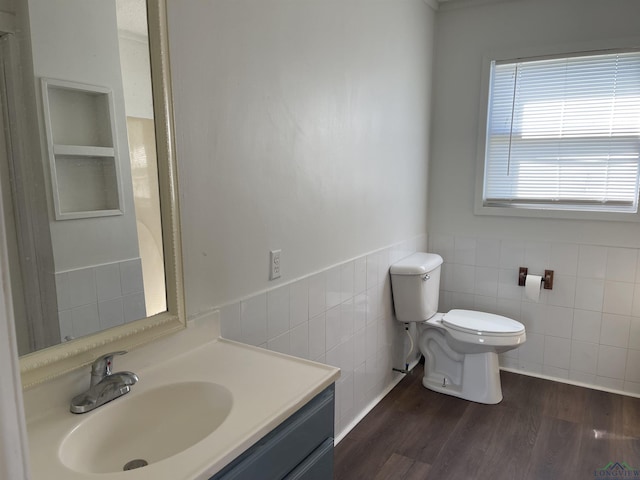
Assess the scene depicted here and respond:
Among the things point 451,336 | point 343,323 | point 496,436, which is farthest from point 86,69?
point 496,436

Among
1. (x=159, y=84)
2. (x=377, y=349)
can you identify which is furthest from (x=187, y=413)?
(x=377, y=349)

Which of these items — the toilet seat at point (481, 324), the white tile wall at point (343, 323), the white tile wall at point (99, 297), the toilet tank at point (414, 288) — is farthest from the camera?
the toilet tank at point (414, 288)

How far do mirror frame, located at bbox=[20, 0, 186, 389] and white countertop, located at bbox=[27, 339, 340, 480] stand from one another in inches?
4.1

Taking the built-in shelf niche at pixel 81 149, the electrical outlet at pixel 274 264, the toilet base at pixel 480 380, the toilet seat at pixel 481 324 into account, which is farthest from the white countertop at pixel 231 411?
the toilet base at pixel 480 380

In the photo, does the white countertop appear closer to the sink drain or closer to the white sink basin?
the white sink basin

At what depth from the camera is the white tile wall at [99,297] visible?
44.4 inches

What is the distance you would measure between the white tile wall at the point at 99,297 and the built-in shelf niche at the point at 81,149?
0.15 meters

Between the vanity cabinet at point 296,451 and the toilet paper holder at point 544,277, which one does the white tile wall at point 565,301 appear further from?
the vanity cabinet at point 296,451

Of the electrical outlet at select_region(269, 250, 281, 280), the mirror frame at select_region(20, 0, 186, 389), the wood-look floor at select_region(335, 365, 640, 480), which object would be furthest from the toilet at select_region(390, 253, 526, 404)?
the mirror frame at select_region(20, 0, 186, 389)

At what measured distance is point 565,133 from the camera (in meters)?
2.92

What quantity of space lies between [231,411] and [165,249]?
0.52 metres

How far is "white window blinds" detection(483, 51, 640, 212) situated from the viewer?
9.09 feet

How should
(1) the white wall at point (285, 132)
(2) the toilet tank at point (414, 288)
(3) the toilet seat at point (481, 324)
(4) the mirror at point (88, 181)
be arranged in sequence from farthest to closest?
1. (2) the toilet tank at point (414, 288)
2. (3) the toilet seat at point (481, 324)
3. (1) the white wall at point (285, 132)
4. (4) the mirror at point (88, 181)

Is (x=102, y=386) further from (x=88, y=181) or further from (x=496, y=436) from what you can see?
(x=496, y=436)
